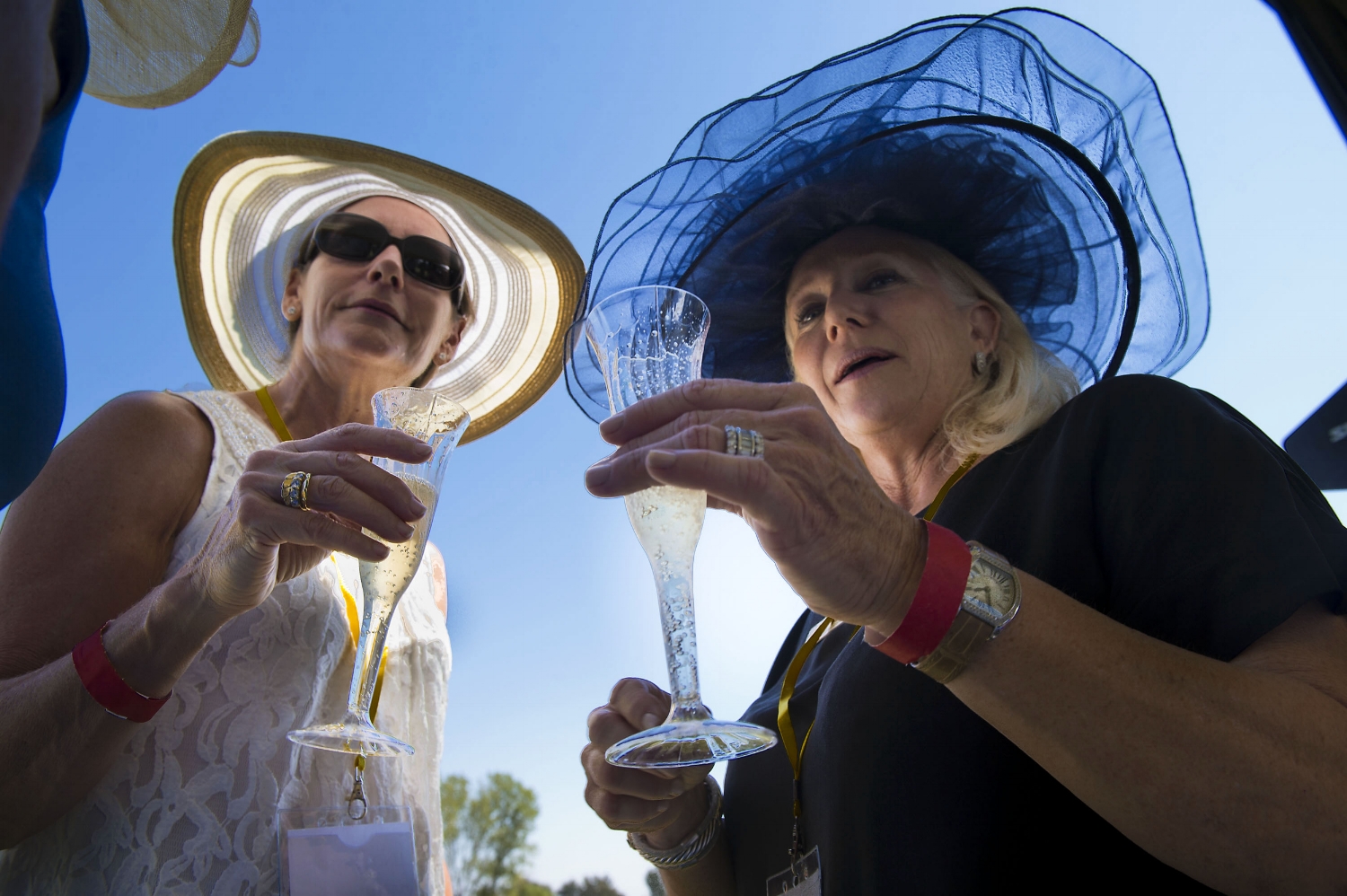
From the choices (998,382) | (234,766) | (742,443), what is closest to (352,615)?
(234,766)

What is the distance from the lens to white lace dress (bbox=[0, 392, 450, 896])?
172 centimetres

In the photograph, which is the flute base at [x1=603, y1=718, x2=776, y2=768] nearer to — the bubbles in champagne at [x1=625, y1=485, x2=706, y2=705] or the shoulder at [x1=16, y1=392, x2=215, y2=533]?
the bubbles in champagne at [x1=625, y1=485, x2=706, y2=705]

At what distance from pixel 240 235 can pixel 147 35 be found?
1.95 m

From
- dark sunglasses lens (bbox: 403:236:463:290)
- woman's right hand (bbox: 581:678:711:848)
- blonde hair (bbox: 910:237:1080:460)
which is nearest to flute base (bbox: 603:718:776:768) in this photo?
woman's right hand (bbox: 581:678:711:848)

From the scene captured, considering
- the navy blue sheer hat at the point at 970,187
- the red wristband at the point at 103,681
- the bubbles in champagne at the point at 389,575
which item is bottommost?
the red wristband at the point at 103,681

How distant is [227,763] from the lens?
1833 mm

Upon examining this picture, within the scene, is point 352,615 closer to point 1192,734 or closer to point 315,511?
point 315,511

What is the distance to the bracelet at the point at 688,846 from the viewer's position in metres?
1.85

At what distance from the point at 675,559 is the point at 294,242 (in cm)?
284

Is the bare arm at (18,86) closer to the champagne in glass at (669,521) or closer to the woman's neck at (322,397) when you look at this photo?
the champagne in glass at (669,521)

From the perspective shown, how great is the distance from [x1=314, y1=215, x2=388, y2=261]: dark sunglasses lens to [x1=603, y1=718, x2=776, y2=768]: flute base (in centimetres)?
218

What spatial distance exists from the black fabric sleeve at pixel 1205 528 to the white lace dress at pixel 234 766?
175cm

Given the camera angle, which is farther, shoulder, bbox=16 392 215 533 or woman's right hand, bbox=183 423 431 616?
shoulder, bbox=16 392 215 533

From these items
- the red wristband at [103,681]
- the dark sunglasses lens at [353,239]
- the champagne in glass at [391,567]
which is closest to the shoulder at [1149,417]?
the champagne in glass at [391,567]
